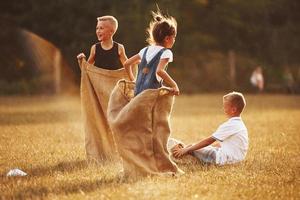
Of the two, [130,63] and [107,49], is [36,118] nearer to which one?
[107,49]

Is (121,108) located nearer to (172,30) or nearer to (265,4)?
(172,30)

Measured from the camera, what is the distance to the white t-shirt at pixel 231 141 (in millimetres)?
7375

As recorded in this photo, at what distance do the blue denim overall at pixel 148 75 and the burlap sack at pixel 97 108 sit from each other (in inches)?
44.7

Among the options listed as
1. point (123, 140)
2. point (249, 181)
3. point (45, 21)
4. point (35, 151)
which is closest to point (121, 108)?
point (123, 140)

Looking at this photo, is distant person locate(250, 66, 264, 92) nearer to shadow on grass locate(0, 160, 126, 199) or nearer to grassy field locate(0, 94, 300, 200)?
grassy field locate(0, 94, 300, 200)

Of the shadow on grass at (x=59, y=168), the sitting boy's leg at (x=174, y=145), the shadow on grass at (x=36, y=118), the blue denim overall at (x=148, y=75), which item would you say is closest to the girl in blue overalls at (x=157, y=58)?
the blue denim overall at (x=148, y=75)

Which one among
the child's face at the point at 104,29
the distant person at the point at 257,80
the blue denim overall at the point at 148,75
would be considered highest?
the child's face at the point at 104,29

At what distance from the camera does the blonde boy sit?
25.2ft

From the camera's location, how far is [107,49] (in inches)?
307

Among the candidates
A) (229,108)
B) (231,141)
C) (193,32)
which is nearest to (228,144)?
(231,141)

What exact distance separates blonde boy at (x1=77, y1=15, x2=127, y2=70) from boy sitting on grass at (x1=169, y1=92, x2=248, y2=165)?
134 cm

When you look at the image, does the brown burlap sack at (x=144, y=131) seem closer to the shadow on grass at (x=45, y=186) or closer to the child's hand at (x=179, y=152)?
the shadow on grass at (x=45, y=186)

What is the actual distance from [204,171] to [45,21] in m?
29.2

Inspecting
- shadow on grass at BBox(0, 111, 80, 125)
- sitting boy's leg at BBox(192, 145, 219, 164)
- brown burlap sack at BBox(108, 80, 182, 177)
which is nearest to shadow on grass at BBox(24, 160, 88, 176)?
brown burlap sack at BBox(108, 80, 182, 177)
